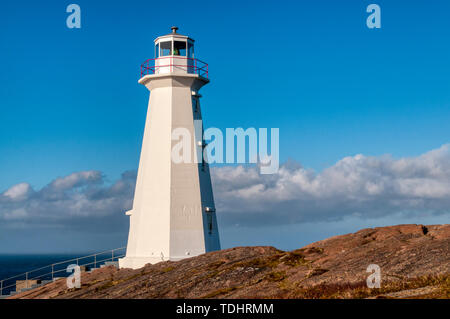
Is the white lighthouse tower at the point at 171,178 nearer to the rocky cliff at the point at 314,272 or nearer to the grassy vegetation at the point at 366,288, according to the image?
the rocky cliff at the point at 314,272

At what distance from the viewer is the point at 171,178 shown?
32.7 meters

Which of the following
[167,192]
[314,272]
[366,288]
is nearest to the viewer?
[366,288]

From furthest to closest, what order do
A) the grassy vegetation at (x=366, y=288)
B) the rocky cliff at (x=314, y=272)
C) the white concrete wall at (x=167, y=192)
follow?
the white concrete wall at (x=167, y=192)
the rocky cliff at (x=314, y=272)
the grassy vegetation at (x=366, y=288)

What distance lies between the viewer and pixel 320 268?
20047mm

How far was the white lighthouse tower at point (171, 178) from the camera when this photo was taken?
1267 inches

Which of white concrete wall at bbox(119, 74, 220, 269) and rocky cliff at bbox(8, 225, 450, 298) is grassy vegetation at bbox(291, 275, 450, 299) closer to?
rocky cliff at bbox(8, 225, 450, 298)

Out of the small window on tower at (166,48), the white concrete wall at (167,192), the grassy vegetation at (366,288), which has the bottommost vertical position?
the grassy vegetation at (366,288)

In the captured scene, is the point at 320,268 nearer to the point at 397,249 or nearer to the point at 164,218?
the point at 397,249

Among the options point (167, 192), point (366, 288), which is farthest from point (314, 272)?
point (167, 192)

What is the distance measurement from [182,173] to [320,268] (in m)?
14.5

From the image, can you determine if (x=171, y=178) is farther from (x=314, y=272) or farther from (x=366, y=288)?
(x=366, y=288)

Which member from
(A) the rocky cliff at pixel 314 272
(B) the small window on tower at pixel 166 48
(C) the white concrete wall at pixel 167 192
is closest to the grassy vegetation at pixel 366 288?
(A) the rocky cliff at pixel 314 272
